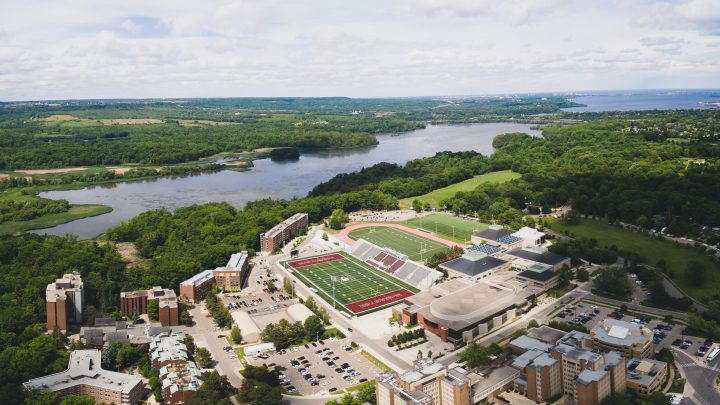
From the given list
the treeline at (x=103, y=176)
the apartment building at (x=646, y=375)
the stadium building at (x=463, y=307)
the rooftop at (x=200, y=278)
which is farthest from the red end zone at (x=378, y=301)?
the treeline at (x=103, y=176)

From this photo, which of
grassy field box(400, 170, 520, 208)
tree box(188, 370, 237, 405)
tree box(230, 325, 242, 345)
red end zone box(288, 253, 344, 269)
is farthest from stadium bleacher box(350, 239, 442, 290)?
grassy field box(400, 170, 520, 208)

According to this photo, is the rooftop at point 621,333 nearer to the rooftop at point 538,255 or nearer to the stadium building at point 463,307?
the stadium building at point 463,307

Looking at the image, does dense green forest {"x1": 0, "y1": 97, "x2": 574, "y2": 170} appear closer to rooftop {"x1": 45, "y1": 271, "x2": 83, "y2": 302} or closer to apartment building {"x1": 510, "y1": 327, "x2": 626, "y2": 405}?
rooftop {"x1": 45, "y1": 271, "x2": 83, "y2": 302}

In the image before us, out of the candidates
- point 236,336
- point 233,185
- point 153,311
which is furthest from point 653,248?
point 233,185

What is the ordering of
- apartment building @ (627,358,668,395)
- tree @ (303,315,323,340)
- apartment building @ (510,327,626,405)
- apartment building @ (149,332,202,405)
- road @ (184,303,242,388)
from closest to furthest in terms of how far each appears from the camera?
apartment building @ (510,327,626,405), apartment building @ (627,358,668,395), apartment building @ (149,332,202,405), road @ (184,303,242,388), tree @ (303,315,323,340)

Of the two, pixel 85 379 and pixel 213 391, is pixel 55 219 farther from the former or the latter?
pixel 213 391

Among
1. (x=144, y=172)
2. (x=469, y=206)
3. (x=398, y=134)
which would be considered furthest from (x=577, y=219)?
(x=398, y=134)
